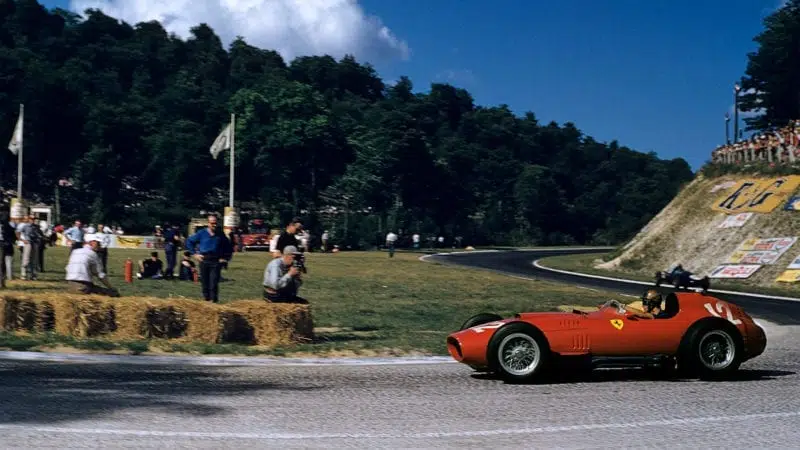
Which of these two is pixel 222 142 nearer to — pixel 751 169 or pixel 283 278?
pixel 751 169

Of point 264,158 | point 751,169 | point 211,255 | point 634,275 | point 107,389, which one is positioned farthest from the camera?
point 264,158

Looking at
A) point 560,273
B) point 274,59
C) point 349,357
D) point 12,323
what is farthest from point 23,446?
point 274,59

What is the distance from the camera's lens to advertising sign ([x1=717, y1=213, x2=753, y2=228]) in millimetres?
41781

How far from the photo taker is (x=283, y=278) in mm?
14641

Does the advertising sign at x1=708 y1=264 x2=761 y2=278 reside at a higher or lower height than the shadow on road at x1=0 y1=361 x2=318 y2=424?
higher

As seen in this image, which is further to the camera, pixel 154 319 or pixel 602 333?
pixel 154 319

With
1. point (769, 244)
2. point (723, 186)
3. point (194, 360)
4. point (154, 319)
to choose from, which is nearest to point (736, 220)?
point (769, 244)

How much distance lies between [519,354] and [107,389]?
467 centimetres

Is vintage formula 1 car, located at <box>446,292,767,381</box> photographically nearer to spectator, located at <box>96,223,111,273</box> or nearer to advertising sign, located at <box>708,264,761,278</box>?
spectator, located at <box>96,223,111,273</box>

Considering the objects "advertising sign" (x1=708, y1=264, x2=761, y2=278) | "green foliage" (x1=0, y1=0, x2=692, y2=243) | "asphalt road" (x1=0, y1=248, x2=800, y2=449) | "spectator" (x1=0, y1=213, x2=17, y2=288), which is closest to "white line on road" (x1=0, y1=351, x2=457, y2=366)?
"asphalt road" (x1=0, y1=248, x2=800, y2=449)

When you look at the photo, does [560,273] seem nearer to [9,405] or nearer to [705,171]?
[705,171]

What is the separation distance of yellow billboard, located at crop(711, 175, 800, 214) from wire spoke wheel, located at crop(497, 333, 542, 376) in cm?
3369

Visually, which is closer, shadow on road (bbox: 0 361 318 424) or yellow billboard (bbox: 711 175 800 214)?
shadow on road (bbox: 0 361 318 424)

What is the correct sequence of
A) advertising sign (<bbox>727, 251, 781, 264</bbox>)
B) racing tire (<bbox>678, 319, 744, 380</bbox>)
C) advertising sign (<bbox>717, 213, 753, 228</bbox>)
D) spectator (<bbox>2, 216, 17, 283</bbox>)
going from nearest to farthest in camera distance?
racing tire (<bbox>678, 319, 744, 380</bbox>) < spectator (<bbox>2, 216, 17, 283</bbox>) < advertising sign (<bbox>727, 251, 781, 264</bbox>) < advertising sign (<bbox>717, 213, 753, 228</bbox>)
